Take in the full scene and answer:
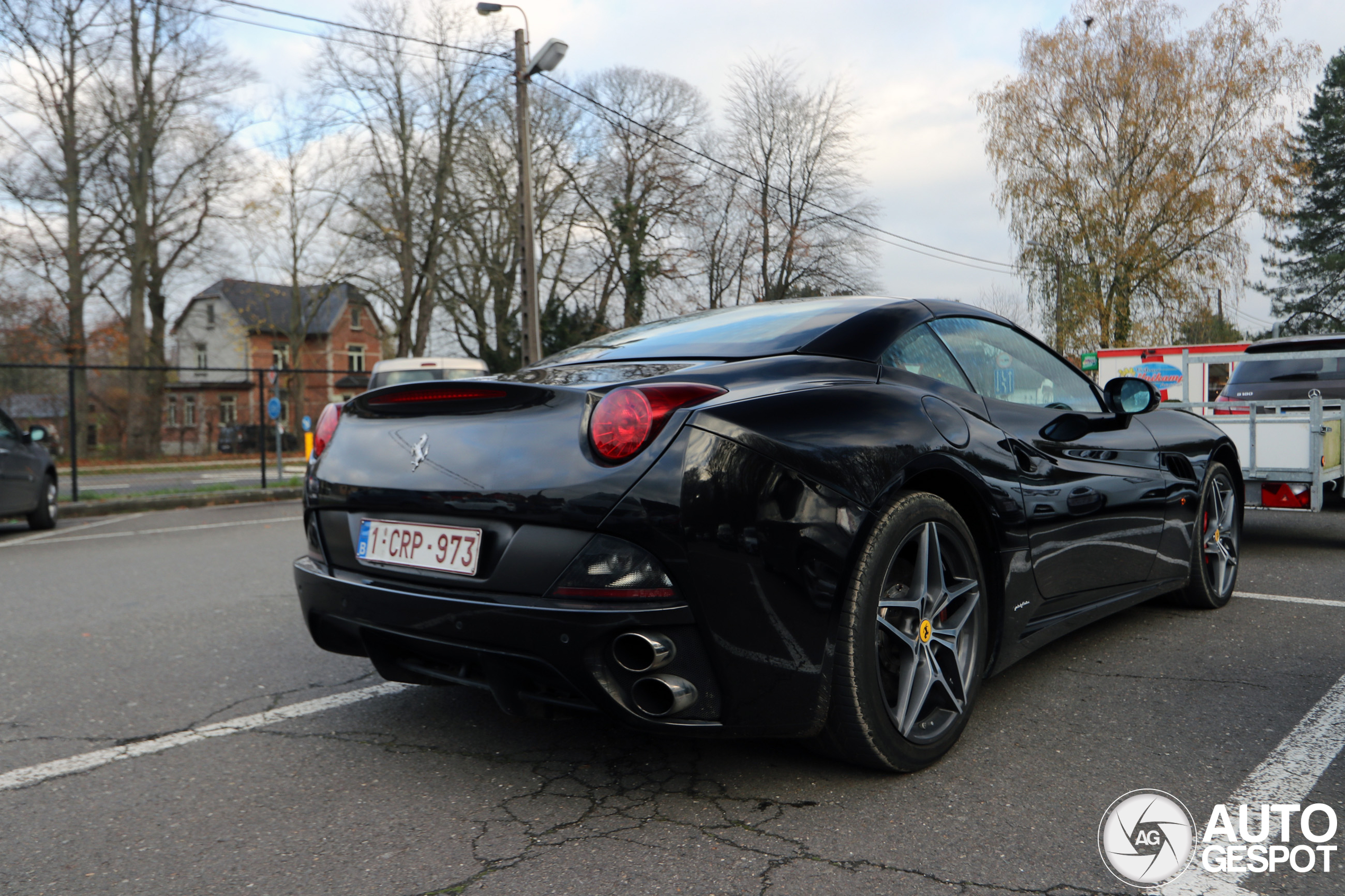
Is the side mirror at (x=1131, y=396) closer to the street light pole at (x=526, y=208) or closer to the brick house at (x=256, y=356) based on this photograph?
the brick house at (x=256, y=356)

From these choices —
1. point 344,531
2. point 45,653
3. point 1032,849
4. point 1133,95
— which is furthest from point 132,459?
point 1133,95

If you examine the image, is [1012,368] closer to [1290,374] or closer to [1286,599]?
[1286,599]

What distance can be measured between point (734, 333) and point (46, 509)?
31.1ft

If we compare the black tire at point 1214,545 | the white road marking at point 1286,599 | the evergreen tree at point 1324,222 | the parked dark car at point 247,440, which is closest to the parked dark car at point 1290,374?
the white road marking at point 1286,599

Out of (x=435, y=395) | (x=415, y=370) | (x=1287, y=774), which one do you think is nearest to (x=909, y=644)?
(x=1287, y=774)

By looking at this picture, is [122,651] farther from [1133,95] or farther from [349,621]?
[1133,95]

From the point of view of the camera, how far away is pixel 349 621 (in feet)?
9.12

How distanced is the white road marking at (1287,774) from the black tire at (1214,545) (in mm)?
1366

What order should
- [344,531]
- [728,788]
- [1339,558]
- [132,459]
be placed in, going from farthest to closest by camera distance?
[132,459]
[1339,558]
[344,531]
[728,788]

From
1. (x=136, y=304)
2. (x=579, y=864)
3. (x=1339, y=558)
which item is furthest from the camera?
(x=136, y=304)

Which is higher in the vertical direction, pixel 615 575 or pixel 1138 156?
pixel 1138 156

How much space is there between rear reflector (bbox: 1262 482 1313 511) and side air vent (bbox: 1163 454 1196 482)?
2.21 m

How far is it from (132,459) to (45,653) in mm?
14973

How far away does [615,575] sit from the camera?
234 centimetres
